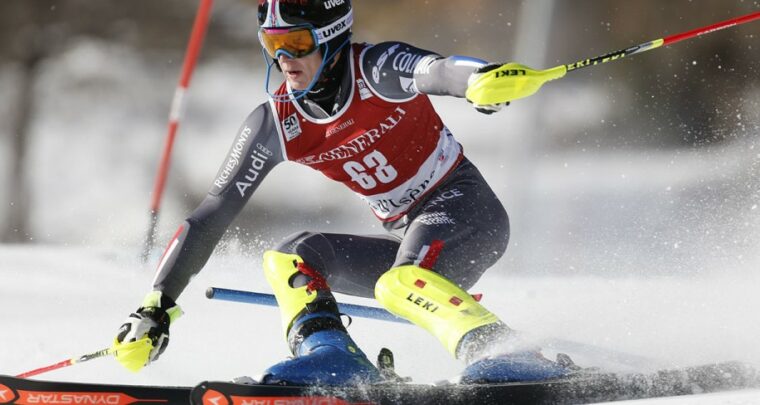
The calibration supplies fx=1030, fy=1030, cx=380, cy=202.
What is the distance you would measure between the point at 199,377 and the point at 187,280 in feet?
2.42

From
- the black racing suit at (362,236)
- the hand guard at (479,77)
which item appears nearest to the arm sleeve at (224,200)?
the black racing suit at (362,236)

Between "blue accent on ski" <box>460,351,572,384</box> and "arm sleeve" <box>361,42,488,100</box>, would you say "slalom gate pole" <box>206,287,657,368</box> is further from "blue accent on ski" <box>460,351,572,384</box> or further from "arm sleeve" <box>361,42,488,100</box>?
"arm sleeve" <box>361,42,488,100</box>

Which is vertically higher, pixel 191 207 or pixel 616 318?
pixel 191 207

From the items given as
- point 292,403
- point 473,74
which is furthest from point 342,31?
point 292,403

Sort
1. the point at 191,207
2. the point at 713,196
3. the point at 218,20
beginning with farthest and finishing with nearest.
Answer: the point at 218,20
the point at 191,207
the point at 713,196

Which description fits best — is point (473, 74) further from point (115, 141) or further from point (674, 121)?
point (115, 141)

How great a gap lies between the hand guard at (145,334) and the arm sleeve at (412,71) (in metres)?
1.04

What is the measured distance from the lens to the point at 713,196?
8641 millimetres

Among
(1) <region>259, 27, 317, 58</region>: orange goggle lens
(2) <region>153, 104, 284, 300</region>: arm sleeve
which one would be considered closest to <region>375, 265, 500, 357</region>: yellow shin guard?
(2) <region>153, 104, 284, 300</region>: arm sleeve

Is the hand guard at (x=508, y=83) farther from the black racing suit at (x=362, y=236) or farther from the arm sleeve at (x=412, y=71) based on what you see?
the black racing suit at (x=362, y=236)

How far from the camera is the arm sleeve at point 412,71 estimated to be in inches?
124

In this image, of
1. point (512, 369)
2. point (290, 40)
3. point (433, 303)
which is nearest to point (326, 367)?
point (433, 303)

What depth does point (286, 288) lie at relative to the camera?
351 centimetres

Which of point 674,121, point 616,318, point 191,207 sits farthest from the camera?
point 191,207
